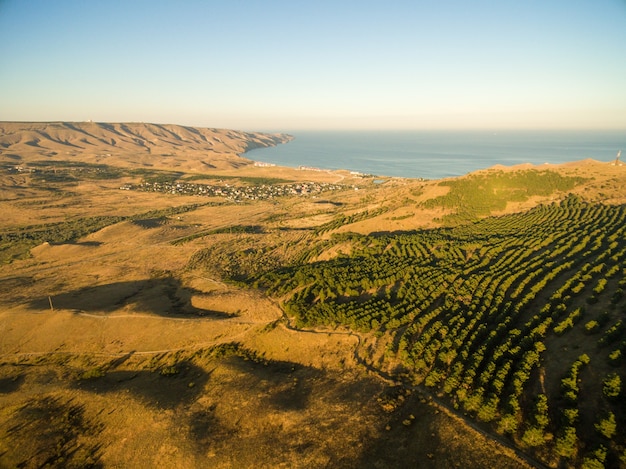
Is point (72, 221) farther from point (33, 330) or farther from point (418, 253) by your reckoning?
point (418, 253)

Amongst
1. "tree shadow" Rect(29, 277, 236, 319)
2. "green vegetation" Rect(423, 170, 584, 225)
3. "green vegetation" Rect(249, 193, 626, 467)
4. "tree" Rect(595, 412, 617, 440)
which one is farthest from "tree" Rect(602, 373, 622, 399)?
"green vegetation" Rect(423, 170, 584, 225)

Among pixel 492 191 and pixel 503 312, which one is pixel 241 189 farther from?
pixel 503 312

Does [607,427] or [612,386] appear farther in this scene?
[612,386]

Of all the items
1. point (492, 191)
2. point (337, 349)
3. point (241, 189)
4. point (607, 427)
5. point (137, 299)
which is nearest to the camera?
point (607, 427)

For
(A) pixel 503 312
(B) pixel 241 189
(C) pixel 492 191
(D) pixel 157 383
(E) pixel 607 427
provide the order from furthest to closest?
(B) pixel 241 189 → (C) pixel 492 191 → (A) pixel 503 312 → (D) pixel 157 383 → (E) pixel 607 427

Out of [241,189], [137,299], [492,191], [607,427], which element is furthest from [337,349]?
[241,189]

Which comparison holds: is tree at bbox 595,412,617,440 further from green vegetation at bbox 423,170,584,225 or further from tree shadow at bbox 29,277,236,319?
green vegetation at bbox 423,170,584,225
